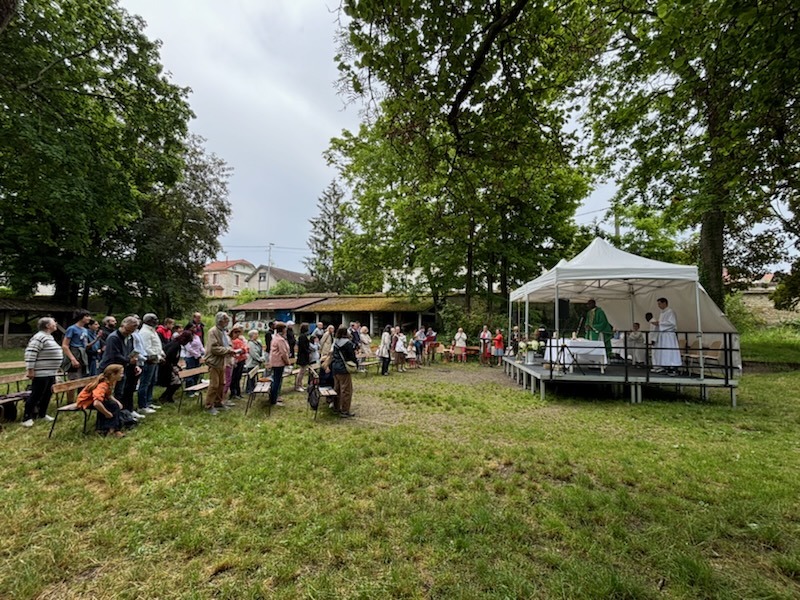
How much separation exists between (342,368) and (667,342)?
7.57 metres

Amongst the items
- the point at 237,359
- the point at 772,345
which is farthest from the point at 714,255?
the point at 237,359

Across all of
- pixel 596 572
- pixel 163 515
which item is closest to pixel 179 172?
pixel 163 515

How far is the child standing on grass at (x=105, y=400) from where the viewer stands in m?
5.18

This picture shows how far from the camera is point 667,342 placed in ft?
29.0

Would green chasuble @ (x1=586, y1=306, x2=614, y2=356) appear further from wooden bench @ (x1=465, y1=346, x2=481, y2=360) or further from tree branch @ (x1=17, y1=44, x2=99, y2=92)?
tree branch @ (x1=17, y1=44, x2=99, y2=92)

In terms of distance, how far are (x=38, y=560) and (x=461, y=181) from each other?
19.5 ft

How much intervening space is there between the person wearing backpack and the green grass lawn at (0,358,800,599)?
84cm

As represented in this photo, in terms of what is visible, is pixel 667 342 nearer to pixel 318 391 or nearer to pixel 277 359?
pixel 318 391

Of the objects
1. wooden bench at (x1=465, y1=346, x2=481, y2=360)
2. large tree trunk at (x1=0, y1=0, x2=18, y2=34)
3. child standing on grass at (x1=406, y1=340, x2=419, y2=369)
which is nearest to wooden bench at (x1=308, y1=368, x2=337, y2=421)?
large tree trunk at (x1=0, y1=0, x2=18, y2=34)

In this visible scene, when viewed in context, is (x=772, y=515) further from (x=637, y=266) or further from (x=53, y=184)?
(x=53, y=184)

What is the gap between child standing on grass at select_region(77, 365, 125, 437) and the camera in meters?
5.18

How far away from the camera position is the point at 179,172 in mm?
13164

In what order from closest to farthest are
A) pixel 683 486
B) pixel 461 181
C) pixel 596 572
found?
1. pixel 596 572
2. pixel 683 486
3. pixel 461 181

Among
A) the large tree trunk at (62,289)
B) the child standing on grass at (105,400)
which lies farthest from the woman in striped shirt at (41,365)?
the large tree trunk at (62,289)
